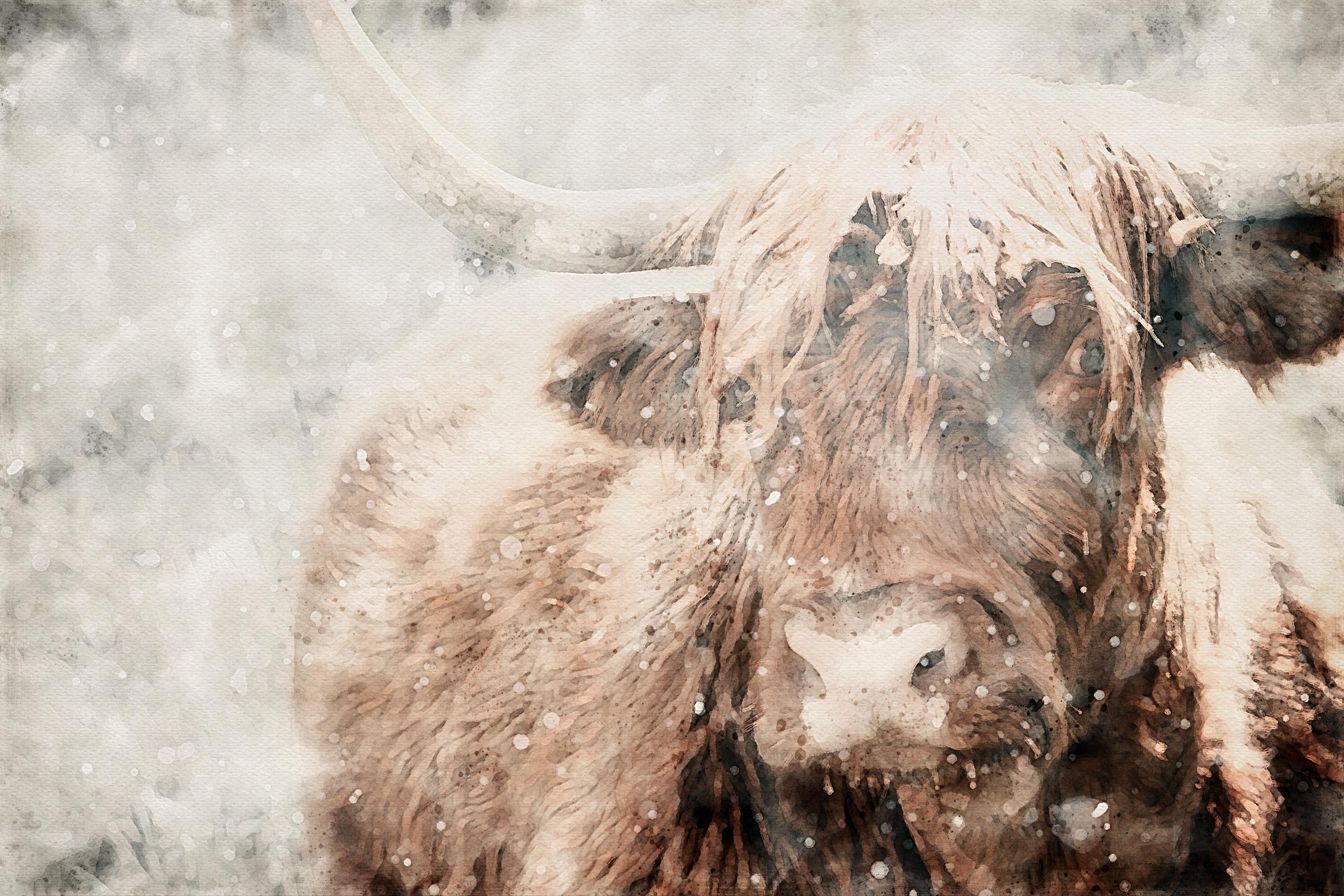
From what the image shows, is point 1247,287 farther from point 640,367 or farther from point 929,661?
point 640,367

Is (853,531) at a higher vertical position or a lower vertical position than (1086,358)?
lower

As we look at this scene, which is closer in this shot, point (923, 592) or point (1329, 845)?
point (923, 592)

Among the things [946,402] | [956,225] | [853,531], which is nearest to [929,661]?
[853,531]

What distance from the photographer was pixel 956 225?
1230 mm

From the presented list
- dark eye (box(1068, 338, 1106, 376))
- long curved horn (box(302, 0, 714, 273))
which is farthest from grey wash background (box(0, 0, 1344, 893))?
dark eye (box(1068, 338, 1106, 376))

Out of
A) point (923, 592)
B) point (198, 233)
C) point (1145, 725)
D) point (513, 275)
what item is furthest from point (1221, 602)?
point (198, 233)

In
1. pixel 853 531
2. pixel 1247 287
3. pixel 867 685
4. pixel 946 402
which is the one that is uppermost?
pixel 1247 287

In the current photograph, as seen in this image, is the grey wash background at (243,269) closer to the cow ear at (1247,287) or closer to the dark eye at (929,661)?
the cow ear at (1247,287)

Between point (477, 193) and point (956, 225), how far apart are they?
0.64m

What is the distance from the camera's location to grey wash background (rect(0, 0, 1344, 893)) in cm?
127

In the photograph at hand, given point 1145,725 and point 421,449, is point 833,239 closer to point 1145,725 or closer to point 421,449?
point 421,449

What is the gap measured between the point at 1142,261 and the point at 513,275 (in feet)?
2.86

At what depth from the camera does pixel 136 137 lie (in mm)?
1288

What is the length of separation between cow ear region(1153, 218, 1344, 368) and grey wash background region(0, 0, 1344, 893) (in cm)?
10
